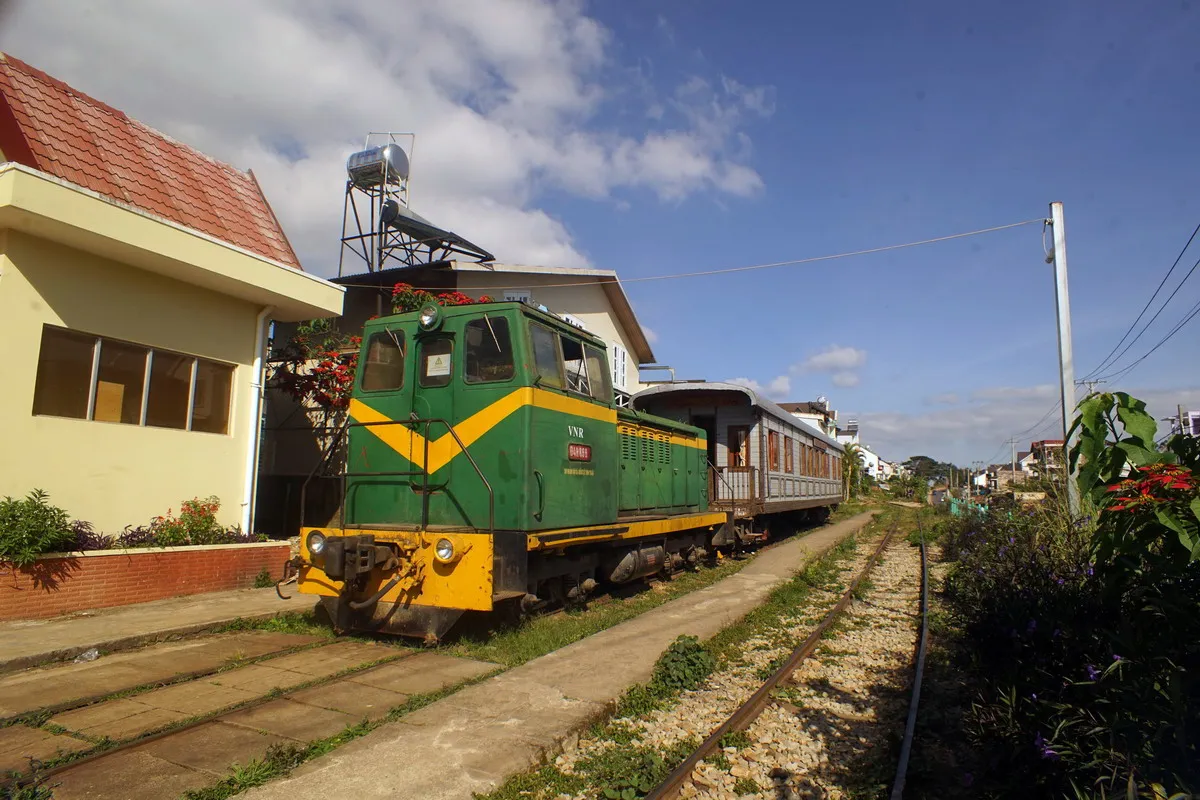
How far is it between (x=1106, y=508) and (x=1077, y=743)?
1.46 m

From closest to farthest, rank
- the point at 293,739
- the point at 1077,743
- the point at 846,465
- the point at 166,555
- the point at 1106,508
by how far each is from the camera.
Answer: the point at 1106,508
the point at 1077,743
the point at 293,739
the point at 166,555
the point at 846,465

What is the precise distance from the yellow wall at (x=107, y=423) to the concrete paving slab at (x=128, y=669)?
289 cm

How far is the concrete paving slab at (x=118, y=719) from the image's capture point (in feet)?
14.1

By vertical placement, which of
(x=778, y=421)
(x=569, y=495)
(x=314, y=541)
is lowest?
(x=314, y=541)

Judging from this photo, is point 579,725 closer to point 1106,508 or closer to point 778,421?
point 1106,508

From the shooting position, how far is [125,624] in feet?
22.5

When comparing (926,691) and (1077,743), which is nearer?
(1077,743)

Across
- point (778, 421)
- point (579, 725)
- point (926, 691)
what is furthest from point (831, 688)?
point (778, 421)

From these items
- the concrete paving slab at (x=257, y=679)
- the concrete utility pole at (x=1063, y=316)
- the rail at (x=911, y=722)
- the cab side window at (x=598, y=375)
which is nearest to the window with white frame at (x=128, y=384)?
the concrete paving slab at (x=257, y=679)

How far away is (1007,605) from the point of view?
569 centimetres

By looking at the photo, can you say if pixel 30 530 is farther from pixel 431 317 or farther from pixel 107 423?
pixel 431 317

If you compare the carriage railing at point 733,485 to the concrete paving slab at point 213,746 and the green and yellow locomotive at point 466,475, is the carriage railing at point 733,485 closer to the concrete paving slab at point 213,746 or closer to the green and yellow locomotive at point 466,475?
the green and yellow locomotive at point 466,475

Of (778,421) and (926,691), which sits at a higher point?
(778,421)

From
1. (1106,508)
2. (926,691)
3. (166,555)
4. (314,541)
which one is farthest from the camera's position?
(166,555)
